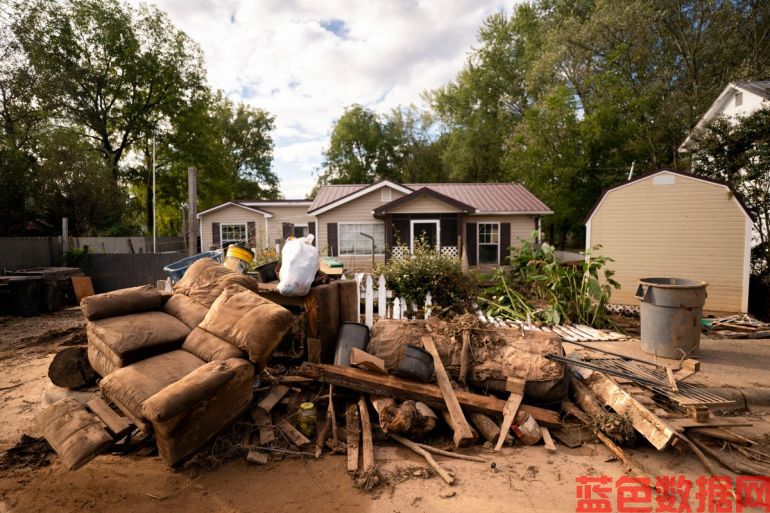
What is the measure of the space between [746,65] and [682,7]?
17.4 ft

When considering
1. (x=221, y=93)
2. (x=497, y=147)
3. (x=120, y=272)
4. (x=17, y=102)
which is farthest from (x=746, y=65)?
(x=221, y=93)

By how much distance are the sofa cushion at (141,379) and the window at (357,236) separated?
12647 millimetres

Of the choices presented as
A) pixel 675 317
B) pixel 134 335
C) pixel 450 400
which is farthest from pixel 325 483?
pixel 675 317

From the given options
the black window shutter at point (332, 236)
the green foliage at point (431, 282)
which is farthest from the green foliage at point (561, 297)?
the black window shutter at point (332, 236)

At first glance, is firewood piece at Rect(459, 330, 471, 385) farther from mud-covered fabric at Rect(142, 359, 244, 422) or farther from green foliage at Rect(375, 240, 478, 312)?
green foliage at Rect(375, 240, 478, 312)

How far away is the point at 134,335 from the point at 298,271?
5.70 ft

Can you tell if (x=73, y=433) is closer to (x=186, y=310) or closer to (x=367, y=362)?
(x=186, y=310)

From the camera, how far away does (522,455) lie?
3.37 meters

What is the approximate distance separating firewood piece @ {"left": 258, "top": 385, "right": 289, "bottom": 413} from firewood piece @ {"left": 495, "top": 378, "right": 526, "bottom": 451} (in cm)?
213

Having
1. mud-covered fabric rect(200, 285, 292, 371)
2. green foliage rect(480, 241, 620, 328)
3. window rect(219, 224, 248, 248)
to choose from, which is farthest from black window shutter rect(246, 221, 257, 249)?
mud-covered fabric rect(200, 285, 292, 371)

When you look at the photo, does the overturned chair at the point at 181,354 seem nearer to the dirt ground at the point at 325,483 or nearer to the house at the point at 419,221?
the dirt ground at the point at 325,483

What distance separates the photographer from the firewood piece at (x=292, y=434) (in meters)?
3.45

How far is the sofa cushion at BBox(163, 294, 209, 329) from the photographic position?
4.06m

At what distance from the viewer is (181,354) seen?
355 cm
